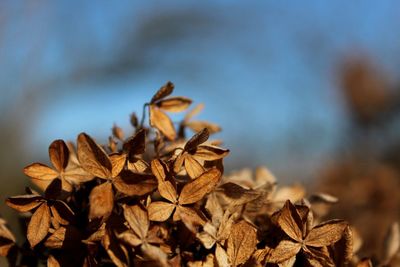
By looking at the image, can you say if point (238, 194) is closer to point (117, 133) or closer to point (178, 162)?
point (178, 162)

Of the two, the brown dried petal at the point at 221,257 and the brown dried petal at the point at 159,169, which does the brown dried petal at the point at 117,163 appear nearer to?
the brown dried petal at the point at 159,169

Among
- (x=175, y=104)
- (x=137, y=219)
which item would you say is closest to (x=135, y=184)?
(x=137, y=219)

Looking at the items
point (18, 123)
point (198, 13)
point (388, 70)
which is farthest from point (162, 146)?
point (198, 13)

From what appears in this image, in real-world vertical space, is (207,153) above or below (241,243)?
Result: above

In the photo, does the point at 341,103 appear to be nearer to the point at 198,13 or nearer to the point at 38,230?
the point at 198,13

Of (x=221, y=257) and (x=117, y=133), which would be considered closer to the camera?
(x=221, y=257)

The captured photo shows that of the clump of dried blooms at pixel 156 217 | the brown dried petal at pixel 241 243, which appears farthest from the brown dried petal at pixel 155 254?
the brown dried petal at pixel 241 243
